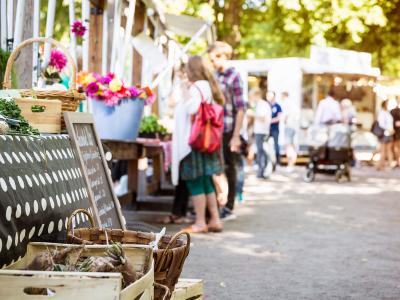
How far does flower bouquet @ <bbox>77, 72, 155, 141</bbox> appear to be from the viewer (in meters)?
7.59

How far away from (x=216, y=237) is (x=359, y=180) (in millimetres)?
10681

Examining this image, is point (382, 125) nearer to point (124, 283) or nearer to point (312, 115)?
point (312, 115)

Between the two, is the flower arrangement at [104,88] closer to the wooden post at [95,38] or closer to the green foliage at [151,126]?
the green foliage at [151,126]

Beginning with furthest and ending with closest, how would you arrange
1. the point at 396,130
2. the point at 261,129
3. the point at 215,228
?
the point at 396,130, the point at 261,129, the point at 215,228

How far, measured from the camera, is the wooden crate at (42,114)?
14.8ft

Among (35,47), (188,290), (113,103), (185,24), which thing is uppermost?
(185,24)

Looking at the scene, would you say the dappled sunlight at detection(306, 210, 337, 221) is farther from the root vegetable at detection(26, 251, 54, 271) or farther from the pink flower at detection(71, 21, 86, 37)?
the root vegetable at detection(26, 251, 54, 271)

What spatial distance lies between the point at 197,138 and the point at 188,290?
14.5 feet

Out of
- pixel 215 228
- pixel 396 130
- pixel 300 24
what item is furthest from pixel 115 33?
pixel 300 24

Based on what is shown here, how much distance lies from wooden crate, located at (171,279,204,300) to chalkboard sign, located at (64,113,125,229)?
2.07 feet

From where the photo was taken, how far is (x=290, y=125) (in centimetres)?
2316

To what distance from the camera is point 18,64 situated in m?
6.43

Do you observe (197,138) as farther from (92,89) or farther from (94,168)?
Answer: (94,168)

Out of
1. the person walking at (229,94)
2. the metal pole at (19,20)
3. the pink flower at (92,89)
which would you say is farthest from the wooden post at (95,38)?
the metal pole at (19,20)
